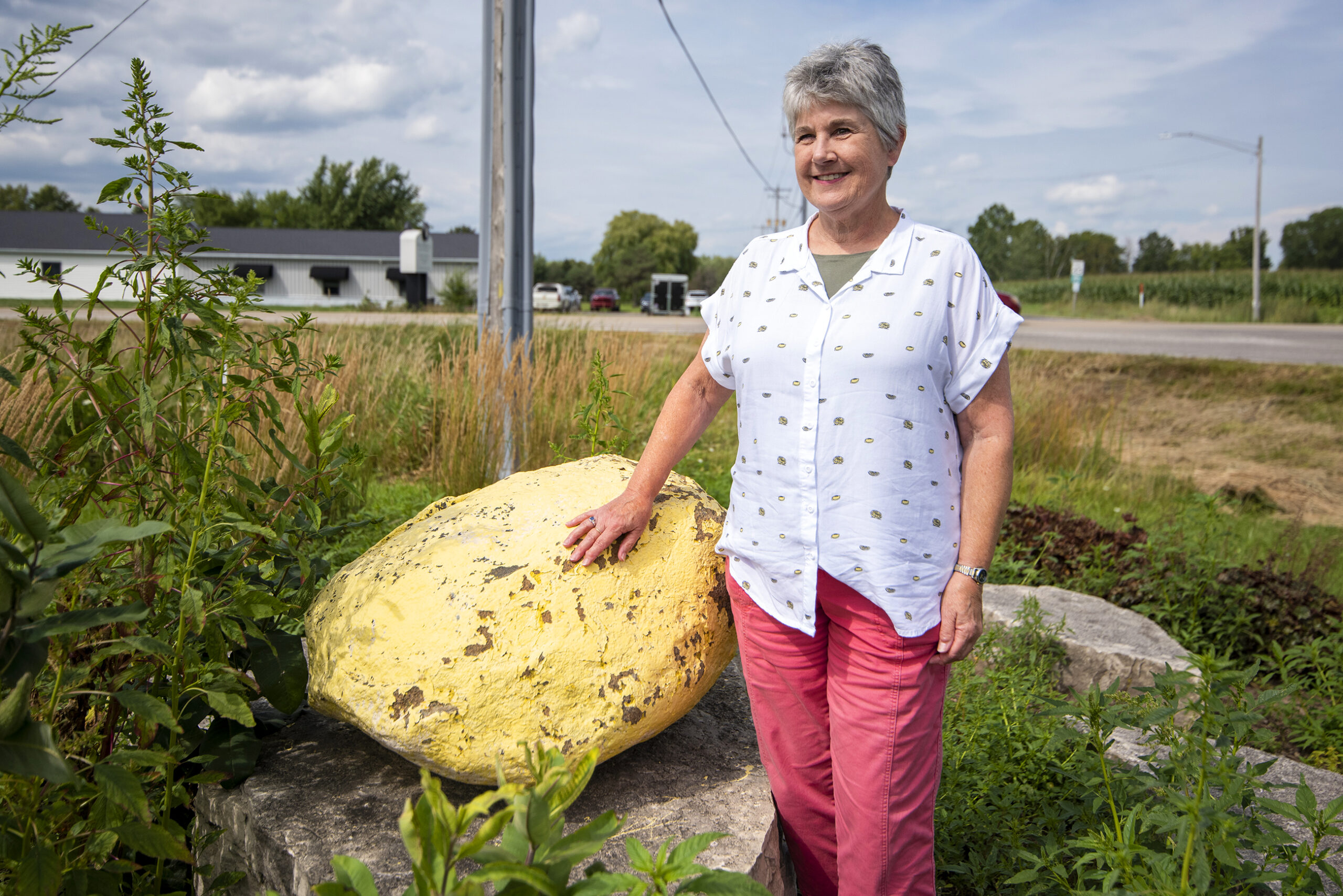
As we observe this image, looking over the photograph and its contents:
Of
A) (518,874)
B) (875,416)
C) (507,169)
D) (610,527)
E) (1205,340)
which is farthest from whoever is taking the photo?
(1205,340)

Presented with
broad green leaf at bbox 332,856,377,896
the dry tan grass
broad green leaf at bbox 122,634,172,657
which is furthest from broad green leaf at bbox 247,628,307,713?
the dry tan grass

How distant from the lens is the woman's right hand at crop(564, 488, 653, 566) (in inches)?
79.0

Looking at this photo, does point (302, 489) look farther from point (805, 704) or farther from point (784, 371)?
point (805, 704)

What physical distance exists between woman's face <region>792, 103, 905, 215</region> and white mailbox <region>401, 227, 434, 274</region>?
1507 inches

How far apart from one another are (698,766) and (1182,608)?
300cm

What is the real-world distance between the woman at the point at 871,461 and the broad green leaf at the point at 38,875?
135 centimetres

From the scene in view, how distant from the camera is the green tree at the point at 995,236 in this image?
73.9 m

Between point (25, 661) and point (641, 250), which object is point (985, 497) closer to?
point (25, 661)

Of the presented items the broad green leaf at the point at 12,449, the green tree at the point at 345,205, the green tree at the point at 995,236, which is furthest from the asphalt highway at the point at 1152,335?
the green tree at the point at 995,236

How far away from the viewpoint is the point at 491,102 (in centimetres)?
502

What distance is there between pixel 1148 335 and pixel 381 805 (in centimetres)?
2002

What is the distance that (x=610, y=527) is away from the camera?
2023 mm

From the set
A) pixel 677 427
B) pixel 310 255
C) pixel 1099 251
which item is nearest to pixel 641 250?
pixel 310 255

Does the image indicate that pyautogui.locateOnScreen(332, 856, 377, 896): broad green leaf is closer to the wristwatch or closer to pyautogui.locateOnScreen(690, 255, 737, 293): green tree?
the wristwatch
